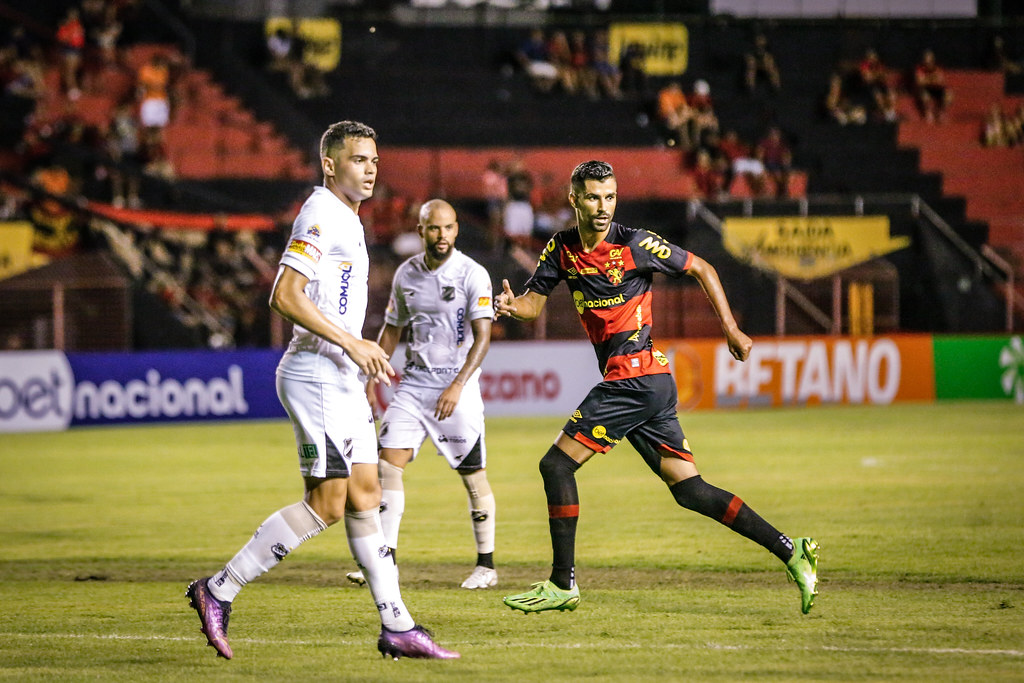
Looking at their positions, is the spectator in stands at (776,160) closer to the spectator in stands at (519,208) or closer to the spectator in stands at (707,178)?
the spectator in stands at (707,178)

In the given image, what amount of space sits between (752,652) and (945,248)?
71.7ft

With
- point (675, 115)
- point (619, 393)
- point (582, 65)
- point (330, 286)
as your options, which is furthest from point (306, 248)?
point (582, 65)

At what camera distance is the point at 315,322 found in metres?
6.34

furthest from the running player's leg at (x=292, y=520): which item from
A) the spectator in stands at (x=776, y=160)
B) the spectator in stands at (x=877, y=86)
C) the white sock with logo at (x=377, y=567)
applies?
the spectator in stands at (x=877, y=86)

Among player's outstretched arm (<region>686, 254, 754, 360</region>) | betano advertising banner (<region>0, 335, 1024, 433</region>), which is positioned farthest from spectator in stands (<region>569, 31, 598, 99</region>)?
player's outstretched arm (<region>686, 254, 754, 360</region>)

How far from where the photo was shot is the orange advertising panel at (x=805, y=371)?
2364 cm

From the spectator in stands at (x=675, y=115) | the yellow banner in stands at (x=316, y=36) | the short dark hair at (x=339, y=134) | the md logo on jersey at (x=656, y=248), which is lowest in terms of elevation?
the md logo on jersey at (x=656, y=248)

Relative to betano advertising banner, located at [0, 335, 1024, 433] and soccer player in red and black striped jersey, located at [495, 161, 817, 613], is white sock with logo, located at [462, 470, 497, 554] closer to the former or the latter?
soccer player in red and black striped jersey, located at [495, 161, 817, 613]

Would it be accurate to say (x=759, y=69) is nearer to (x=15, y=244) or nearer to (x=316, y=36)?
(x=316, y=36)

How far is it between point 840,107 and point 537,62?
7.31m

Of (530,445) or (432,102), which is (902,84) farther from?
(530,445)

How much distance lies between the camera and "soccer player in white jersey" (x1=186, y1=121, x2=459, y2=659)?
6.60m

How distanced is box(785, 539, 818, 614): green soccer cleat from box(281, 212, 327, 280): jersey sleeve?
9.94 ft

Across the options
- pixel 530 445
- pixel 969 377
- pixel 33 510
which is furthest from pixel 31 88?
pixel 969 377
